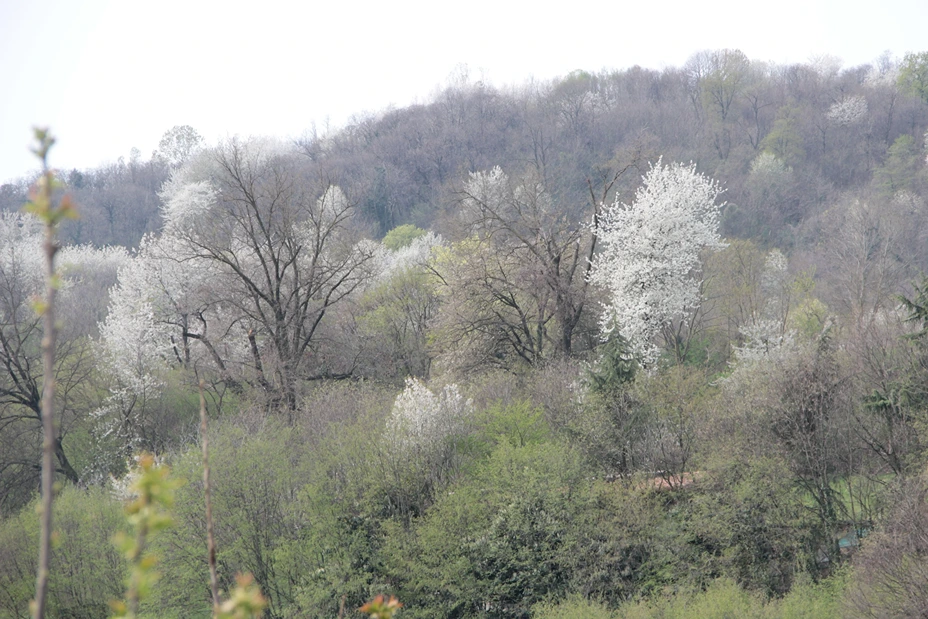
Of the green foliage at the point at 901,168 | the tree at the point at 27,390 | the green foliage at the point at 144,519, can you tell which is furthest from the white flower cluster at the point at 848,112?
the green foliage at the point at 144,519

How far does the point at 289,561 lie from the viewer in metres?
19.6

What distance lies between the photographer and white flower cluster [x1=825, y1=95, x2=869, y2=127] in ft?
228

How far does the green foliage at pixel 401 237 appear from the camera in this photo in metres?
57.8

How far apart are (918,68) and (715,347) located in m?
47.3

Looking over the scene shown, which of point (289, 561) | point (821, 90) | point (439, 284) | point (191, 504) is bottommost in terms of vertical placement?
point (289, 561)

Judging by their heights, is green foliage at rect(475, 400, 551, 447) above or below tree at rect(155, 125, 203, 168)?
below

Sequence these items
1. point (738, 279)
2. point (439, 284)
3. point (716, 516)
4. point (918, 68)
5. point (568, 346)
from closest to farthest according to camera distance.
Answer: point (716, 516), point (568, 346), point (439, 284), point (738, 279), point (918, 68)

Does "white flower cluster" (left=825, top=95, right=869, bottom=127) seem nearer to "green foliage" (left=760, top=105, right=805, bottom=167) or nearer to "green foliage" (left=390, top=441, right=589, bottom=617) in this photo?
"green foliage" (left=760, top=105, right=805, bottom=167)

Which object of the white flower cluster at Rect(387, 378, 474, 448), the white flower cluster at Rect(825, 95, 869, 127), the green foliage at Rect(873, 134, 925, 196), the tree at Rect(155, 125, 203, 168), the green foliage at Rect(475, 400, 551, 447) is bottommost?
the green foliage at Rect(475, 400, 551, 447)

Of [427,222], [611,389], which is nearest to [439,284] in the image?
[611,389]

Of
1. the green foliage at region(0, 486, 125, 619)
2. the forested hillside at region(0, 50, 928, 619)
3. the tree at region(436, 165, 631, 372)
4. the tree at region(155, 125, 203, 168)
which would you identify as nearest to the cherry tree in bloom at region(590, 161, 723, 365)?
the forested hillside at region(0, 50, 928, 619)

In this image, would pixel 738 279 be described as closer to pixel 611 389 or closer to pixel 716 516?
pixel 611 389

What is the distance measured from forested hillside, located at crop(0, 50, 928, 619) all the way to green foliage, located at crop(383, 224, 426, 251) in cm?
788

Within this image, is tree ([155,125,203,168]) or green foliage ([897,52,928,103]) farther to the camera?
tree ([155,125,203,168])
